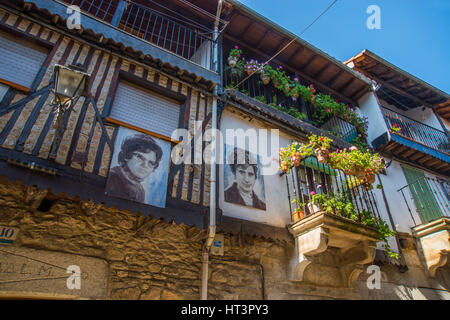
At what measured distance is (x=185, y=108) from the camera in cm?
547

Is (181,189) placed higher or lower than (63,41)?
lower

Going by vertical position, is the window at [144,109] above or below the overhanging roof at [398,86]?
below

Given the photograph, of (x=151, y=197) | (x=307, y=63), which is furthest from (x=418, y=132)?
(x=151, y=197)

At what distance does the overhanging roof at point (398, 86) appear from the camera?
983cm

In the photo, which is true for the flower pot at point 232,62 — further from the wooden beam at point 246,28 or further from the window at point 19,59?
the window at point 19,59

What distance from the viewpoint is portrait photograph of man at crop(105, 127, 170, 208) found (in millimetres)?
3980

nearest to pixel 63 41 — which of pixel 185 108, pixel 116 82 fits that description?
pixel 116 82

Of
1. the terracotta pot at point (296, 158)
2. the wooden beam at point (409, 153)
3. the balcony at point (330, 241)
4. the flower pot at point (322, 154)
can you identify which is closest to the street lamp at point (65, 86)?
the terracotta pot at point (296, 158)

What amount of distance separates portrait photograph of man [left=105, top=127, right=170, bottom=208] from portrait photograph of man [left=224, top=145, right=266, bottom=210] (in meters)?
1.27

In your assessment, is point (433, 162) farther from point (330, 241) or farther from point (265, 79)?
point (330, 241)

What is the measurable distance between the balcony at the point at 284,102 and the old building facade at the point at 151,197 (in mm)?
539

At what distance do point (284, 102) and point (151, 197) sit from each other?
5.15 meters
